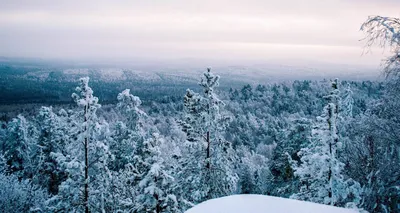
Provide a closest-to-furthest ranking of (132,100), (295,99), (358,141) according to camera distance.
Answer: (358,141), (132,100), (295,99)

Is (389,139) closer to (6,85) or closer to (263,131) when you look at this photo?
(263,131)

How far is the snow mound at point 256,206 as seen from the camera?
5172 millimetres

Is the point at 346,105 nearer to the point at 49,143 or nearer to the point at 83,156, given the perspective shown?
the point at 83,156

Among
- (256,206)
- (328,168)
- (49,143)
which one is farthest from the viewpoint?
(49,143)

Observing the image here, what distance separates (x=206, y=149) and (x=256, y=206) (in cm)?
825

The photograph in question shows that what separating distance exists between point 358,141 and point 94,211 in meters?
9.99

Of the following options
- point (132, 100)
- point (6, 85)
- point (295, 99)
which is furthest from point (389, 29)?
point (6, 85)

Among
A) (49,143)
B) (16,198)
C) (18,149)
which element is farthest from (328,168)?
(18,149)

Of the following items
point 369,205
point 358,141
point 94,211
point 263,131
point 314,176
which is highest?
point 358,141

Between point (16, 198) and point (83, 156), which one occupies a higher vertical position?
point (83, 156)

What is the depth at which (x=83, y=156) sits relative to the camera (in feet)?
39.3

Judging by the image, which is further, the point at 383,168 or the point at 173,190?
the point at 173,190

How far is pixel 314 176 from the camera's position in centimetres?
1241

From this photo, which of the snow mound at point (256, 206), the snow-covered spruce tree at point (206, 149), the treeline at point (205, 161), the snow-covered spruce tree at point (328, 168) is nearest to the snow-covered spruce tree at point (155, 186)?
the treeline at point (205, 161)
